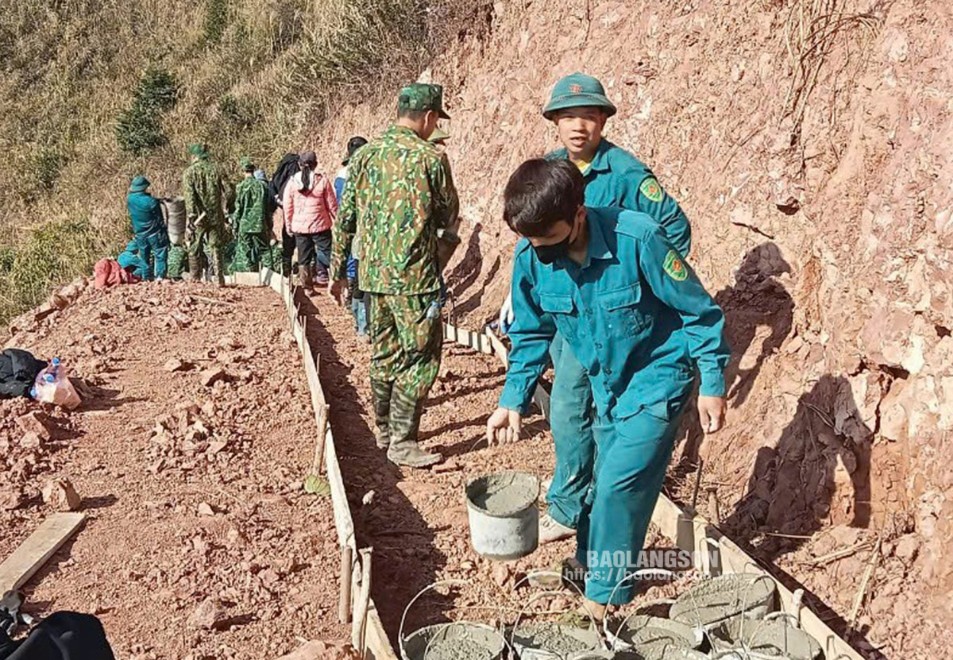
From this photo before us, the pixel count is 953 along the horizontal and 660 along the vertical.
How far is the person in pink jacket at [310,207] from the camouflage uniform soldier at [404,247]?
461 cm

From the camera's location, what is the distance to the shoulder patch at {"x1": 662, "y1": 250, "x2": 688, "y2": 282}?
309cm

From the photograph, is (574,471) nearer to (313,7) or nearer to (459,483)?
(459,483)

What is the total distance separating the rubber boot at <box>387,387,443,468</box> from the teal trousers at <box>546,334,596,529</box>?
130 cm

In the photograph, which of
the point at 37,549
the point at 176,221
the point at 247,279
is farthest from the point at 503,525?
the point at 176,221

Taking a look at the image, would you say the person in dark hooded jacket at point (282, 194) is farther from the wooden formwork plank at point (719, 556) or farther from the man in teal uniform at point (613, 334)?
the man in teal uniform at point (613, 334)

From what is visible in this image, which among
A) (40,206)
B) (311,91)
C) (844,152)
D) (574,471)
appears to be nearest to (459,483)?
(574,471)

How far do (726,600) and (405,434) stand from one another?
2.26 meters

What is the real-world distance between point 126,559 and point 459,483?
1.72 m

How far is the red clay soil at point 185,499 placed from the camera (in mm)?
3703

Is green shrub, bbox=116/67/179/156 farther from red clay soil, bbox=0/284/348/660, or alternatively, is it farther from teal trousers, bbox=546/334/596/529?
teal trousers, bbox=546/334/596/529

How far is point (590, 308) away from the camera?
320 centimetres

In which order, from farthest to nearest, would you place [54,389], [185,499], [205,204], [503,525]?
[205,204]
[54,389]
[185,499]
[503,525]

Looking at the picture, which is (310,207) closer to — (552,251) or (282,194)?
(282,194)

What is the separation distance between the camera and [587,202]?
13.4ft
